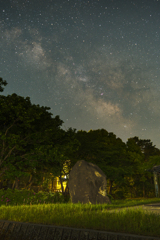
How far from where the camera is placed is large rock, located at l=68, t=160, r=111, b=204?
13.6 meters

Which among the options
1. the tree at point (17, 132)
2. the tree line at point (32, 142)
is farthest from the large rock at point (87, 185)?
the tree at point (17, 132)

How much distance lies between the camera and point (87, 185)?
13805 mm

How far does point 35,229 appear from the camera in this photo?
5648 mm

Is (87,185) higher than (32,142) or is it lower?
lower

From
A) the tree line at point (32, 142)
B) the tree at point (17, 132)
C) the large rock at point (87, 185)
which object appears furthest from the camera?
the large rock at point (87, 185)

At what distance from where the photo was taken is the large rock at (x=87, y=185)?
13.6 m

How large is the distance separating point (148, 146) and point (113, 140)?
65.1 feet

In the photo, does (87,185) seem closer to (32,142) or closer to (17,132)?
(32,142)

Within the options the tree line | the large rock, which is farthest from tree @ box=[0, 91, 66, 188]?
the large rock

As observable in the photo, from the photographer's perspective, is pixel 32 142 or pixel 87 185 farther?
pixel 32 142

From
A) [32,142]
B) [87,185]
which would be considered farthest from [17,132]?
[87,185]

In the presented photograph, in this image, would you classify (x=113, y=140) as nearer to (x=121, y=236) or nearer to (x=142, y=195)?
(x=142, y=195)

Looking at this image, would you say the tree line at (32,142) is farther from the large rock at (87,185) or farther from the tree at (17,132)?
the large rock at (87,185)

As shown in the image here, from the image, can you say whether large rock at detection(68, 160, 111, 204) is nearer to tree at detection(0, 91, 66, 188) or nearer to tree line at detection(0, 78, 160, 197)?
tree line at detection(0, 78, 160, 197)
